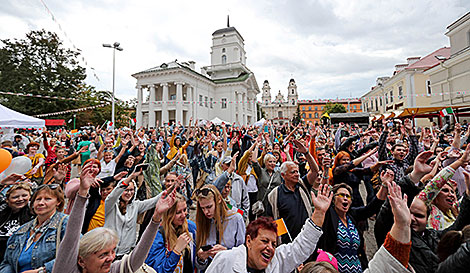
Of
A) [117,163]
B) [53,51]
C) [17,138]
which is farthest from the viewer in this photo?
[53,51]

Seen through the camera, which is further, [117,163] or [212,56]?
[212,56]

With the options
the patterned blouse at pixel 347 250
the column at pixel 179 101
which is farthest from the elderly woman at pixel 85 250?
the column at pixel 179 101

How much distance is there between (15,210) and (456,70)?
31.2 meters

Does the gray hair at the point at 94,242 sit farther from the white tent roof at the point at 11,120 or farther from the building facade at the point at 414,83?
the building facade at the point at 414,83

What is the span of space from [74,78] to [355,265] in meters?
44.5

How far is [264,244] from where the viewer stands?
1782mm

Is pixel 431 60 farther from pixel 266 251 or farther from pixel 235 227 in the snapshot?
pixel 266 251

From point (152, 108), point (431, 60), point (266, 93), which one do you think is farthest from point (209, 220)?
point (266, 93)

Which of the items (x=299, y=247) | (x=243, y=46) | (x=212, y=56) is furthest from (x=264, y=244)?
(x=243, y=46)

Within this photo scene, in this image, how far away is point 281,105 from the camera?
10450 cm

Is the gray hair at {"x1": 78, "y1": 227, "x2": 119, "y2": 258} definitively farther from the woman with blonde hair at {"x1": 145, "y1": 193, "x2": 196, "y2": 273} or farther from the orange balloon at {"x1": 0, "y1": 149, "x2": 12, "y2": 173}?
the orange balloon at {"x1": 0, "y1": 149, "x2": 12, "y2": 173}

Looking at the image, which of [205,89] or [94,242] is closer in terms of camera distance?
[94,242]

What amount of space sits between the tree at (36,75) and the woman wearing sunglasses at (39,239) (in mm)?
39554

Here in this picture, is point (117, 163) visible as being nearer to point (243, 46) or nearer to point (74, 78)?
point (74, 78)
